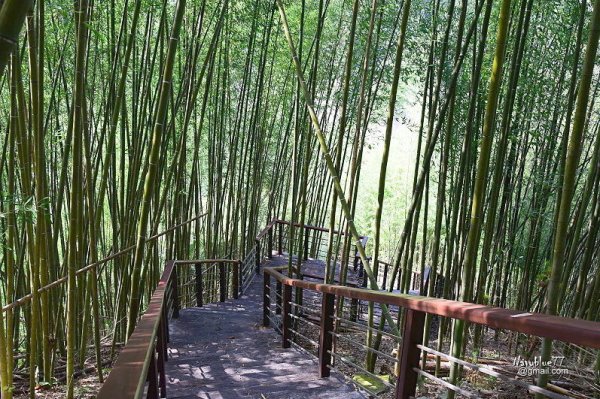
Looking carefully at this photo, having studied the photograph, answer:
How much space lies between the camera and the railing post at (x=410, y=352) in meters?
1.74

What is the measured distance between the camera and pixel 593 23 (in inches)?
54.7

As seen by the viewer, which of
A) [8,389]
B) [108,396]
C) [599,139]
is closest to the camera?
[108,396]

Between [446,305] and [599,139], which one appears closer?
[446,305]

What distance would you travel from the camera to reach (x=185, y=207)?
563 centimetres

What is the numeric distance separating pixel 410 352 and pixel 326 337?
3.19 ft

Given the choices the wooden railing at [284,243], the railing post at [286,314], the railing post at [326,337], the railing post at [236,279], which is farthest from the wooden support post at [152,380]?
the wooden railing at [284,243]

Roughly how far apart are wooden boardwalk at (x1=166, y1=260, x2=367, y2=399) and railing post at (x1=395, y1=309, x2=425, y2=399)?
2.14ft

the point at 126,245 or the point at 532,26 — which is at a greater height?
the point at 532,26

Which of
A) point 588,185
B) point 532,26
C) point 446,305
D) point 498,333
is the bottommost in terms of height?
point 498,333

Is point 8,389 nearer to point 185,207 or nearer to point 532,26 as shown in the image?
point 185,207

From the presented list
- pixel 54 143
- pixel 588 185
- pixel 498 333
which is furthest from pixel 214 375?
pixel 498 333

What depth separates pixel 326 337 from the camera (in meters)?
2.66

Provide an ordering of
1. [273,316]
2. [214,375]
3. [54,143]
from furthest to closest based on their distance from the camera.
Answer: [273,316]
[54,143]
[214,375]

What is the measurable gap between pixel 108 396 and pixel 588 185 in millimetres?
2778
